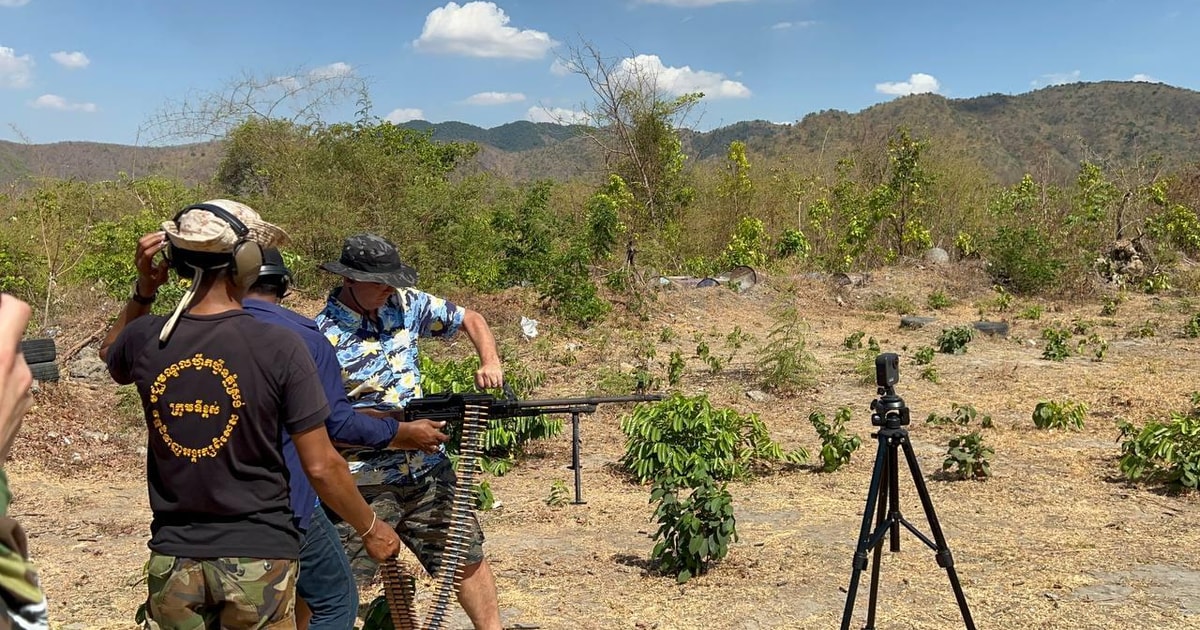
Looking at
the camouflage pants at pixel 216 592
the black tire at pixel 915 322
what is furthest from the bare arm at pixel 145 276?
the black tire at pixel 915 322

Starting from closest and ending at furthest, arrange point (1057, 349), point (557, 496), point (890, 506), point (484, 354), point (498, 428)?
point (484, 354) < point (890, 506) < point (557, 496) < point (498, 428) < point (1057, 349)

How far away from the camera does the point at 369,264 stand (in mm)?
3053

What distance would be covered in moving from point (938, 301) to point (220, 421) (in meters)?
15.0

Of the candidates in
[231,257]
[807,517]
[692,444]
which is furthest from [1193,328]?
[231,257]

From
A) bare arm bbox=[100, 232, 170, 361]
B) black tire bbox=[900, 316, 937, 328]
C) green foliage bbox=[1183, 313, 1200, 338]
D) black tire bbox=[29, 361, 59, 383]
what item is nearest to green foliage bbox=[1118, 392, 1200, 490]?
bare arm bbox=[100, 232, 170, 361]

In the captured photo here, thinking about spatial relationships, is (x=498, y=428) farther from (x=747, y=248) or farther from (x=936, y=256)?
(x=936, y=256)

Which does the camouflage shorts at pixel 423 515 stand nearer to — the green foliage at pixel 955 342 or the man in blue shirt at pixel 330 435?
the man in blue shirt at pixel 330 435

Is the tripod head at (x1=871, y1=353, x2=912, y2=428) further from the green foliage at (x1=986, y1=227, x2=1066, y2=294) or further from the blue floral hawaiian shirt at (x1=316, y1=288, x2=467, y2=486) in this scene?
the green foliage at (x1=986, y1=227, x2=1066, y2=294)

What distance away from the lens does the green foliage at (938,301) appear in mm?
15508

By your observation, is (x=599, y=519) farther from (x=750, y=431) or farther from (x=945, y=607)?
(x=945, y=607)

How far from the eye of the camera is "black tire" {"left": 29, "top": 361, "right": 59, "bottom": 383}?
8148 mm

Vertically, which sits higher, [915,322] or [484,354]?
[484,354]

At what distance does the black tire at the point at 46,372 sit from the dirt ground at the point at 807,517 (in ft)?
0.34

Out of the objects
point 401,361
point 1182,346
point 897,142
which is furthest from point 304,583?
point 897,142
